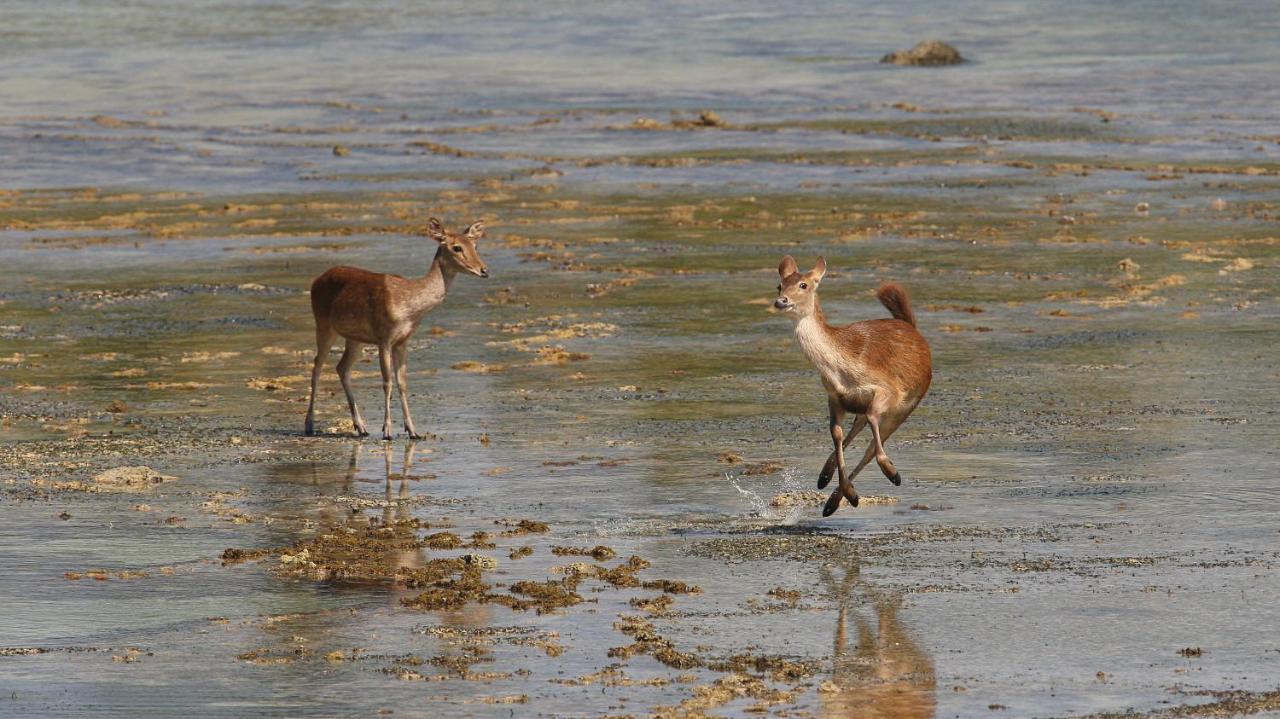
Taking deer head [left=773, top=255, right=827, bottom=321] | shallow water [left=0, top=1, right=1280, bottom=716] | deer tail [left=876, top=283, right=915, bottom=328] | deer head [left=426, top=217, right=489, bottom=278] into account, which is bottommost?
shallow water [left=0, top=1, right=1280, bottom=716]

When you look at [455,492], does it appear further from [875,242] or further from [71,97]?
[71,97]

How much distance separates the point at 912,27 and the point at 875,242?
56999 mm

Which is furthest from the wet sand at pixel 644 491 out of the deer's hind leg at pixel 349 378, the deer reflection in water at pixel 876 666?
the deer's hind leg at pixel 349 378

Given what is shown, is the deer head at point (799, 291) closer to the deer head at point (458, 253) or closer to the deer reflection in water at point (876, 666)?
the deer reflection in water at point (876, 666)

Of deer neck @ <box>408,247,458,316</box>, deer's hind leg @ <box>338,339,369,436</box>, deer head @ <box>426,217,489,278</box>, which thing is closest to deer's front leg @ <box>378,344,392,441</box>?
deer's hind leg @ <box>338,339,369,436</box>

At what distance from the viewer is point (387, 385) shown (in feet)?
48.7

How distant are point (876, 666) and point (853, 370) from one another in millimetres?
3228

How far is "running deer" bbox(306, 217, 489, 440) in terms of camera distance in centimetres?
1507

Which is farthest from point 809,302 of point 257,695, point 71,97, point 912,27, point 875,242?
point 912,27

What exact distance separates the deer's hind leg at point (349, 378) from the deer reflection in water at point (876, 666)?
17.8ft

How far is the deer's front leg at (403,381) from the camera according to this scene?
1456 cm

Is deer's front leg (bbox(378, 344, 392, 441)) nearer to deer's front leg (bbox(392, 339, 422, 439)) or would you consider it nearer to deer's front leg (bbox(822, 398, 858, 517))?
deer's front leg (bbox(392, 339, 422, 439))

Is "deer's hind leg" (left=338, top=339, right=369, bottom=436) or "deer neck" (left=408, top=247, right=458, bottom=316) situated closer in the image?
"deer's hind leg" (left=338, top=339, right=369, bottom=436)

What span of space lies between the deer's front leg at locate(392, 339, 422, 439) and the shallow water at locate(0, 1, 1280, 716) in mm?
344
